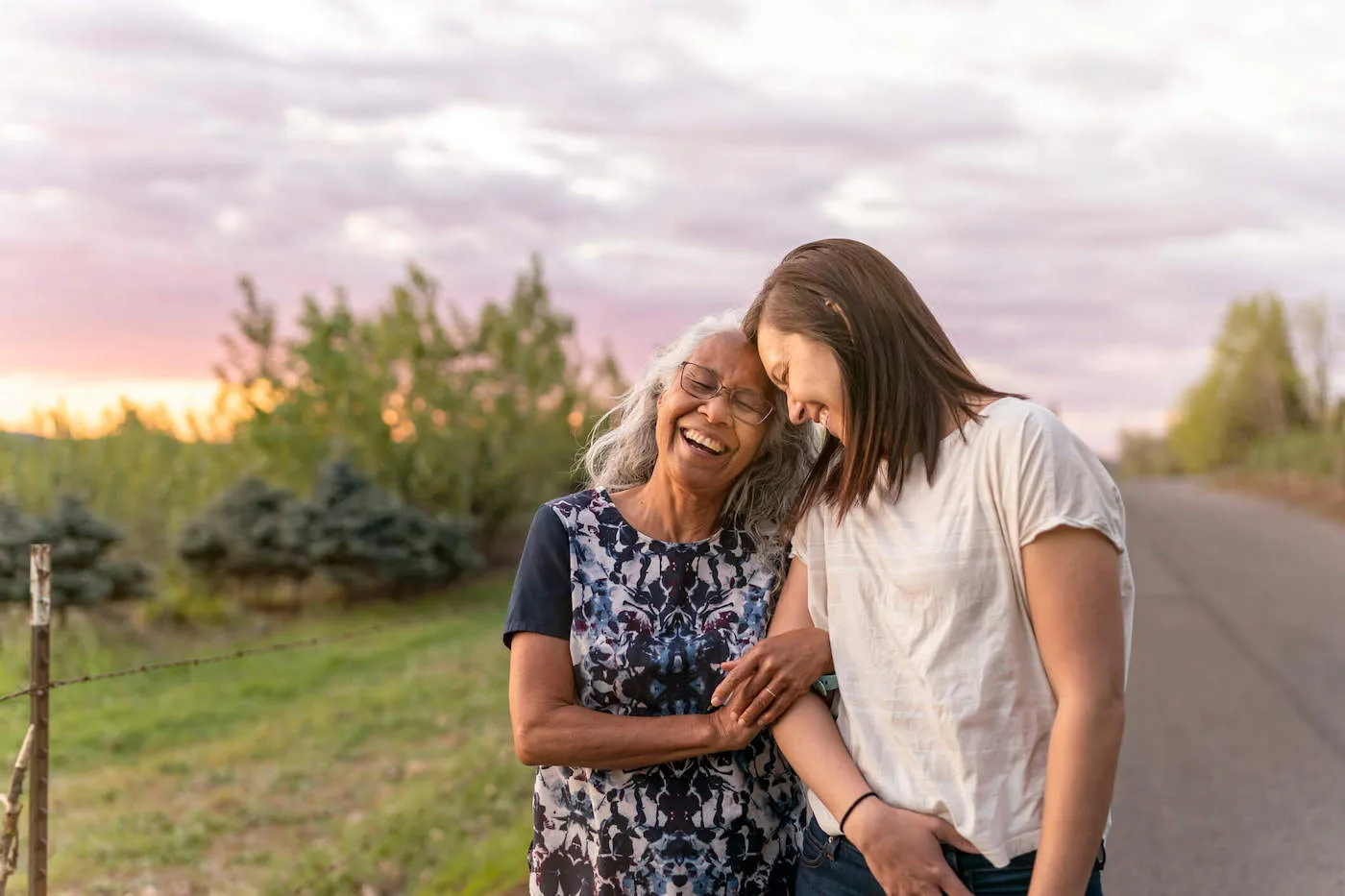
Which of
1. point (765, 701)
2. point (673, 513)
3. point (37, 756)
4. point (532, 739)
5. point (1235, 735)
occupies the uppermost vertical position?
point (673, 513)

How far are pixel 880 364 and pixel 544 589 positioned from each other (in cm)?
89

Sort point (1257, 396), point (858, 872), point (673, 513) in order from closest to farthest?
point (858, 872)
point (673, 513)
point (1257, 396)

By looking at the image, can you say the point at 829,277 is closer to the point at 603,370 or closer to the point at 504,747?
the point at 504,747

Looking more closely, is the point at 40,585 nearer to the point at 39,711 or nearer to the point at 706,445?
the point at 39,711

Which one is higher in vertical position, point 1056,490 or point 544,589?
point 1056,490

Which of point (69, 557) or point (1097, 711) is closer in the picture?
point (1097, 711)

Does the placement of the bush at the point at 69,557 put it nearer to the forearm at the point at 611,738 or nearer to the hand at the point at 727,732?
the forearm at the point at 611,738

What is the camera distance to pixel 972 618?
6.26 feet

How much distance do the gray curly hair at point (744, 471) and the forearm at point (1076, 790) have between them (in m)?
0.86

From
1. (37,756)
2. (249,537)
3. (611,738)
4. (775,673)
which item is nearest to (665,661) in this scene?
(611,738)

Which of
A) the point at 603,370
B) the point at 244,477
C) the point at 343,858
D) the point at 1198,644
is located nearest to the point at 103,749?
the point at 343,858

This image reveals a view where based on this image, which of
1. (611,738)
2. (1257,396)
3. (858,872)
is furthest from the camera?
(1257,396)

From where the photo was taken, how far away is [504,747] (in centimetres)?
944

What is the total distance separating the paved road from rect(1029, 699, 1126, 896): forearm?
3481mm
